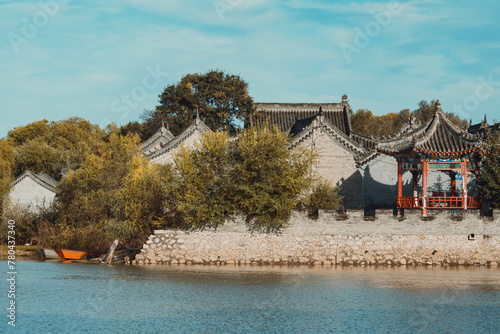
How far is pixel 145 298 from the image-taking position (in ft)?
65.1

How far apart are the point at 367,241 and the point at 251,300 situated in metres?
10.8

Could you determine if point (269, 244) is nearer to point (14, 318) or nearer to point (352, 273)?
point (352, 273)

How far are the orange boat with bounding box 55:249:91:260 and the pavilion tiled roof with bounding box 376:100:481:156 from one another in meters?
14.7

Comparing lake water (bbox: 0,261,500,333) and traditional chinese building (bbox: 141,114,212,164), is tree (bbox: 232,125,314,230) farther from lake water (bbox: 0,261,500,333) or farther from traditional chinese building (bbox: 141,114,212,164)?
traditional chinese building (bbox: 141,114,212,164)

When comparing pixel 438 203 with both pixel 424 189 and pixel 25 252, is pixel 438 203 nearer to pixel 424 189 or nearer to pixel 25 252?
pixel 424 189

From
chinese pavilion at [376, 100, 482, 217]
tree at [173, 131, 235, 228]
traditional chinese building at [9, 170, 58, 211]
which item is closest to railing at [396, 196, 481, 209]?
chinese pavilion at [376, 100, 482, 217]

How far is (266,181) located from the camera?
28.9m

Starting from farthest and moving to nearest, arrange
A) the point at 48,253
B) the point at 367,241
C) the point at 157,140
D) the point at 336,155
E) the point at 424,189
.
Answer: the point at 157,140, the point at 336,155, the point at 48,253, the point at 424,189, the point at 367,241

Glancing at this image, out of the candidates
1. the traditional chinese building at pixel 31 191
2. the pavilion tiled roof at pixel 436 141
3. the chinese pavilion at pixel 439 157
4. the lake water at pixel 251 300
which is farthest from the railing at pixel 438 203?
the traditional chinese building at pixel 31 191

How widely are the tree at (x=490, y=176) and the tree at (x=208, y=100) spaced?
27.1 m

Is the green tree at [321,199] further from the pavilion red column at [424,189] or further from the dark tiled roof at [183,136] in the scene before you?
the dark tiled roof at [183,136]

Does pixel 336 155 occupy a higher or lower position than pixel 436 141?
higher

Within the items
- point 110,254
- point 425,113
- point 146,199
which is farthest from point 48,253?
point 425,113

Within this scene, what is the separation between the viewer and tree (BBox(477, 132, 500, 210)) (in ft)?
100
